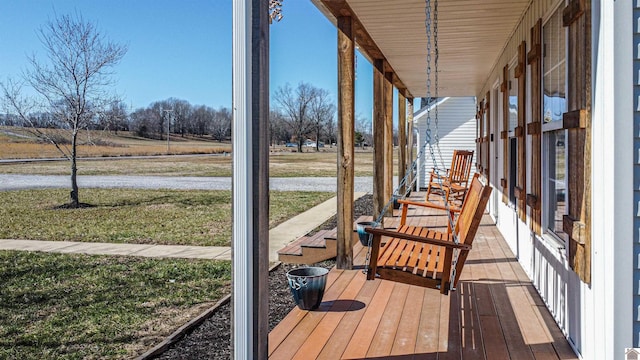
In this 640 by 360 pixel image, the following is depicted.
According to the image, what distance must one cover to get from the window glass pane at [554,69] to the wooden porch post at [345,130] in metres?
1.60

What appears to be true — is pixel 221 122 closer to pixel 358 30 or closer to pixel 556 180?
pixel 358 30

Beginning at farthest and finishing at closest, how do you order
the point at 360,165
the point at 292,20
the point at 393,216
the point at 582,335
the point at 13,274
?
1. the point at 292,20
2. the point at 360,165
3. the point at 393,216
4. the point at 13,274
5. the point at 582,335

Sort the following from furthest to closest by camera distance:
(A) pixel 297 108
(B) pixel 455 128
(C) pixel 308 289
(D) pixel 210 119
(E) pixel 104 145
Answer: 1. (A) pixel 297 108
2. (D) pixel 210 119
3. (E) pixel 104 145
4. (B) pixel 455 128
5. (C) pixel 308 289

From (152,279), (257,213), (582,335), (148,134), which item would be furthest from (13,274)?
(148,134)

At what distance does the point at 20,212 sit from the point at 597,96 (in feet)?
43.1

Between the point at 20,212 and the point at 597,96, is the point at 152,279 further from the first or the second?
the point at 20,212

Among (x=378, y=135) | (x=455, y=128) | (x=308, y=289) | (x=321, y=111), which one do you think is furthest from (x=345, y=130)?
(x=321, y=111)

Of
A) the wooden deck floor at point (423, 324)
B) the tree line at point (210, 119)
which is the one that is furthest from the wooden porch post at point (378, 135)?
the tree line at point (210, 119)

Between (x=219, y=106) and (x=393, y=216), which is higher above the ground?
(x=219, y=106)

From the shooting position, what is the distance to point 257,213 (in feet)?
7.61

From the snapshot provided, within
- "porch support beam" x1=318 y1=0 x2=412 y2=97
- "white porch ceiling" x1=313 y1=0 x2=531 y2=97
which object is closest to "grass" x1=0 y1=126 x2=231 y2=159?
"porch support beam" x1=318 y1=0 x2=412 y2=97

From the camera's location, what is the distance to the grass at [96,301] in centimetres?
389

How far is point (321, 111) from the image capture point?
160ft

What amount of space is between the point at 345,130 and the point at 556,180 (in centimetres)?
188
